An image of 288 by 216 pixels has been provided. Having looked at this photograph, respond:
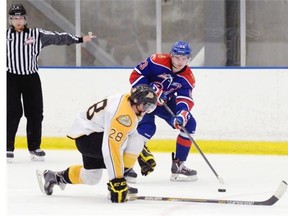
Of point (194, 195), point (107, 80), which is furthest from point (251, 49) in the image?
point (194, 195)

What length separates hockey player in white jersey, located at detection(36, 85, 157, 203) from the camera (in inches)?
168

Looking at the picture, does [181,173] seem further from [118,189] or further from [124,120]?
[124,120]

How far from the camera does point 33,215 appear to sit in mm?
4152

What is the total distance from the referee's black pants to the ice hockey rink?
6.5 inches

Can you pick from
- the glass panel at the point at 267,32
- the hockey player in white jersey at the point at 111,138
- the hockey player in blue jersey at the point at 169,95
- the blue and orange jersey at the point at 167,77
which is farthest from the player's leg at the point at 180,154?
the glass panel at the point at 267,32

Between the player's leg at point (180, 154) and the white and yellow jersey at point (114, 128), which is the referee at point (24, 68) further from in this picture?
the white and yellow jersey at point (114, 128)

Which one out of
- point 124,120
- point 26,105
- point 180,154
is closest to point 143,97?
point 124,120

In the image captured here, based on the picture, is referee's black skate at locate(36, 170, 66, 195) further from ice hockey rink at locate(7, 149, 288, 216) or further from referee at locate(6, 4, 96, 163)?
referee at locate(6, 4, 96, 163)

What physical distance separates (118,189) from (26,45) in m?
2.27

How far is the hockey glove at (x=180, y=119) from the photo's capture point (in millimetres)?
5207

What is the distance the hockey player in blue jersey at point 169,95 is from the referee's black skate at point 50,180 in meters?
0.73

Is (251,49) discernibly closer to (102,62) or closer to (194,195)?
(102,62)

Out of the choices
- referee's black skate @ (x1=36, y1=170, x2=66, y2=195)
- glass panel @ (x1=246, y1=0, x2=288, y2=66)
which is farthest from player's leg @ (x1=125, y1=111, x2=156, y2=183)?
glass panel @ (x1=246, y1=0, x2=288, y2=66)

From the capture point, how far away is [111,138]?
4.25m
